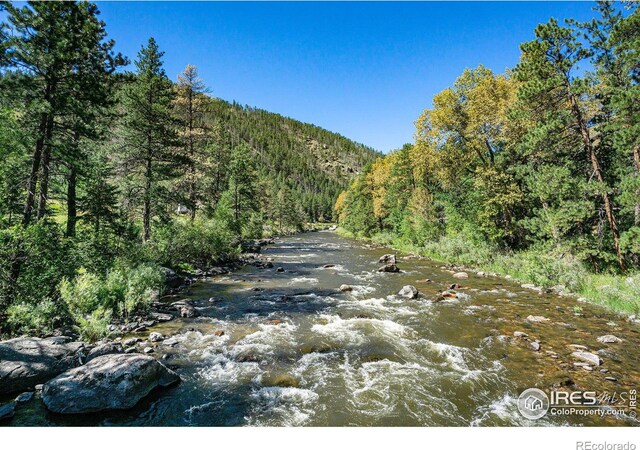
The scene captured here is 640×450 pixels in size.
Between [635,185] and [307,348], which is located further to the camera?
[635,185]

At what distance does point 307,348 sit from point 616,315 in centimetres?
1347

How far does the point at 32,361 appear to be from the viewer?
720 centimetres

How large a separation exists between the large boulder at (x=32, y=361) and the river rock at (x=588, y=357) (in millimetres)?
14300

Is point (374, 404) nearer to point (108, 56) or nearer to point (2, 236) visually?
point (2, 236)

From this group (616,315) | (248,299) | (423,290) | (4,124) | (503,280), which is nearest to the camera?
(4,124)

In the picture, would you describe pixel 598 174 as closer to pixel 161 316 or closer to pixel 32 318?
pixel 161 316

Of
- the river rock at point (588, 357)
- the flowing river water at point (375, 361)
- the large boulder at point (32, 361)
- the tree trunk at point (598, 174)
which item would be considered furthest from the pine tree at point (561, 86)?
the large boulder at point (32, 361)

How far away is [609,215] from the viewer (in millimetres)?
16266

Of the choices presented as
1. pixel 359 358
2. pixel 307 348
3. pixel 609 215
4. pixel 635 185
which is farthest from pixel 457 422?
pixel 609 215

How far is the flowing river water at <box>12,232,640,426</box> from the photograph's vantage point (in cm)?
643

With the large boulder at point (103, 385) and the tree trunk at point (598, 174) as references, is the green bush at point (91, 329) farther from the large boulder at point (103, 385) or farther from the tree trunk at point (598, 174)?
the tree trunk at point (598, 174)

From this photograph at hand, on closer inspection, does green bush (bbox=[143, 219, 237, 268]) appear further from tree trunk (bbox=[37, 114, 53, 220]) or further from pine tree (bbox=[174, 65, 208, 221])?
tree trunk (bbox=[37, 114, 53, 220])

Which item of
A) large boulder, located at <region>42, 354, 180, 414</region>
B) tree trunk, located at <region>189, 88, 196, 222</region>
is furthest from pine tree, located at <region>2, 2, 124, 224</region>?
tree trunk, located at <region>189, 88, 196, 222</region>

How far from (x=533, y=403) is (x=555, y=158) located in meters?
18.6
